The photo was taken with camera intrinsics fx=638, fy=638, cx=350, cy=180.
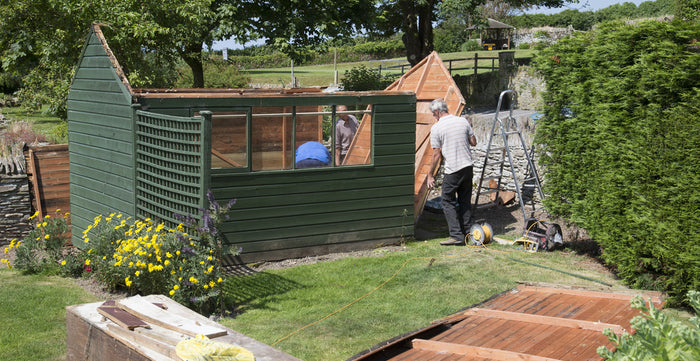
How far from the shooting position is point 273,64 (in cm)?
5691

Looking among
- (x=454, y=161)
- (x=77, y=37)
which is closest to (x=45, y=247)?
(x=454, y=161)

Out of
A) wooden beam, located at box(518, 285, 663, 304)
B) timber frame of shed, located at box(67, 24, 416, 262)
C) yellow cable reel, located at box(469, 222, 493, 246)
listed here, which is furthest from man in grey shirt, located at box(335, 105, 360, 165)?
wooden beam, located at box(518, 285, 663, 304)

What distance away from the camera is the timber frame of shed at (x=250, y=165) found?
859 centimetres

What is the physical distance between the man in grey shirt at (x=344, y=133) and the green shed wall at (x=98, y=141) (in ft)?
10.3

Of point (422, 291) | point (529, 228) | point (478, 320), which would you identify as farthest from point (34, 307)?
point (529, 228)

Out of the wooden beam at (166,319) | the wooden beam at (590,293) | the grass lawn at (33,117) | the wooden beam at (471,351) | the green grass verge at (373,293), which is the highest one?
the grass lawn at (33,117)

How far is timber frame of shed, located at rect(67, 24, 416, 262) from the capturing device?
859 cm

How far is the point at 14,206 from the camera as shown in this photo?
11703 millimetres

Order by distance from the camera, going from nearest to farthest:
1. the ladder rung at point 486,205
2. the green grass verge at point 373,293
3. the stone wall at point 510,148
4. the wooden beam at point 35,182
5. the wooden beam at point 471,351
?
the wooden beam at point 471,351 → the green grass verge at point 373,293 → the wooden beam at point 35,182 → the ladder rung at point 486,205 → the stone wall at point 510,148

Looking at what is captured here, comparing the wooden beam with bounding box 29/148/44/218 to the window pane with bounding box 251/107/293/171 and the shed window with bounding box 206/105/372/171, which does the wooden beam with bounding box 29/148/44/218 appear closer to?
the shed window with bounding box 206/105/372/171

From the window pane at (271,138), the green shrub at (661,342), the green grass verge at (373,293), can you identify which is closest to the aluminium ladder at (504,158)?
the green grass verge at (373,293)

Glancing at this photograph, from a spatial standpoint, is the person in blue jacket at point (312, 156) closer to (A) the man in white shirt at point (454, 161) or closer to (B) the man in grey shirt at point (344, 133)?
(B) the man in grey shirt at point (344, 133)

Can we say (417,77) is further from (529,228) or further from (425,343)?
(425,343)

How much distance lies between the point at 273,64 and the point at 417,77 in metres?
46.5
